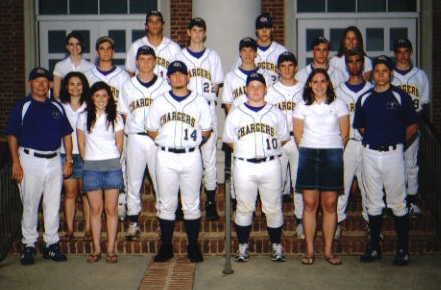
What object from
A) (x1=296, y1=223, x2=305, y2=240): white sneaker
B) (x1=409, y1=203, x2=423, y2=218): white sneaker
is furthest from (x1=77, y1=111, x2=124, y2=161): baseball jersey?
(x1=409, y1=203, x2=423, y2=218): white sneaker

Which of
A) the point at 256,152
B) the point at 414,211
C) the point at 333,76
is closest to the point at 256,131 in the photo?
the point at 256,152

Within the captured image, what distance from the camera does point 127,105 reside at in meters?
7.69

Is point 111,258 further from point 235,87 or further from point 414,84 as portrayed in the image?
point 414,84

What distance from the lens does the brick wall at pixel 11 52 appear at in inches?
456

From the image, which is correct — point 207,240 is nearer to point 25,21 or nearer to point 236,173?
point 236,173

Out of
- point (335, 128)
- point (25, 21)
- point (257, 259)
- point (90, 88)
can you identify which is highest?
point (25, 21)

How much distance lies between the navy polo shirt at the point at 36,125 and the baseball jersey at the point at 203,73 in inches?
65.9

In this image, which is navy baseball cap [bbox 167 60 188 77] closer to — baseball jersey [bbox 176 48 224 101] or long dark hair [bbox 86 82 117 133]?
long dark hair [bbox 86 82 117 133]

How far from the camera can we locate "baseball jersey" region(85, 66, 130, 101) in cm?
802

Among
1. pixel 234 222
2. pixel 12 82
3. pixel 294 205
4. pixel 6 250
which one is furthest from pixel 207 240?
pixel 12 82

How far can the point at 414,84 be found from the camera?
8141 mm

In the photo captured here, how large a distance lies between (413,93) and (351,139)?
1.11 metres

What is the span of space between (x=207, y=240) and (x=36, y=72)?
2.69 metres

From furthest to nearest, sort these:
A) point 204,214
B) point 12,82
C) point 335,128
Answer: point 12,82, point 204,214, point 335,128
